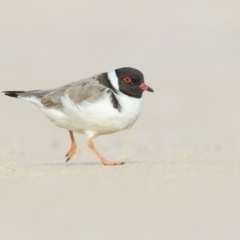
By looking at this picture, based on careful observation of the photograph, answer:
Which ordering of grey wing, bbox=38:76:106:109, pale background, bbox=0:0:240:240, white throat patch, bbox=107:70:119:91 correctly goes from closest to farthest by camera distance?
pale background, bbox=0:0:240:240, grey wing, bbox=38:76:106:109, white throat patch, bbox=107:70:119:91

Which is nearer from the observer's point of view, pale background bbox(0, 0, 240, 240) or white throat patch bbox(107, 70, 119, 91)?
pale background bbox(0, 0, 240, 240)

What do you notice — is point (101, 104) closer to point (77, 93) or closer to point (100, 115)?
point (100, 115)

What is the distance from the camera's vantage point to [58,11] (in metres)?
31.6

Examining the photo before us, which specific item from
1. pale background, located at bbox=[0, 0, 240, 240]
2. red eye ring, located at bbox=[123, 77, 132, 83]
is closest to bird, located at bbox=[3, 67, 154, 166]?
red eye ring, located at bbox=[123, 77, 132, 83]

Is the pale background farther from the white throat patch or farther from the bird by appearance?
the white throat patch

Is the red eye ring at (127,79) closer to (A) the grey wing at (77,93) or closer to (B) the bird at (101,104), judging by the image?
(B) the bird at (101,104)

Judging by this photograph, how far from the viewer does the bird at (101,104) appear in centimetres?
1029

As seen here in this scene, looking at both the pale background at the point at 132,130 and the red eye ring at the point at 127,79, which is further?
the red eye ring at the point at 127,79

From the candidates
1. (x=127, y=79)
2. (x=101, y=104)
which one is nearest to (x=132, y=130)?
(x=127, y=79)

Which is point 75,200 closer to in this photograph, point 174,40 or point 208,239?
point 208,239

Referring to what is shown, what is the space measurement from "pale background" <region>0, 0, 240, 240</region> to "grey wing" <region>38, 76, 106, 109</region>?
2.45ft

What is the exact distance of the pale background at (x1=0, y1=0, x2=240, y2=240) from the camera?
25.3 feet

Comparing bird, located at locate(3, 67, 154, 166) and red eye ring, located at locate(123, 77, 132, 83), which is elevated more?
red eye ring, located at locate(123, 77, 132, 83)

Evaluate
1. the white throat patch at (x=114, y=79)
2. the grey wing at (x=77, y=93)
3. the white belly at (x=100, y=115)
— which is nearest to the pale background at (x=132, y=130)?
the white belly at (x=100, y=115)
